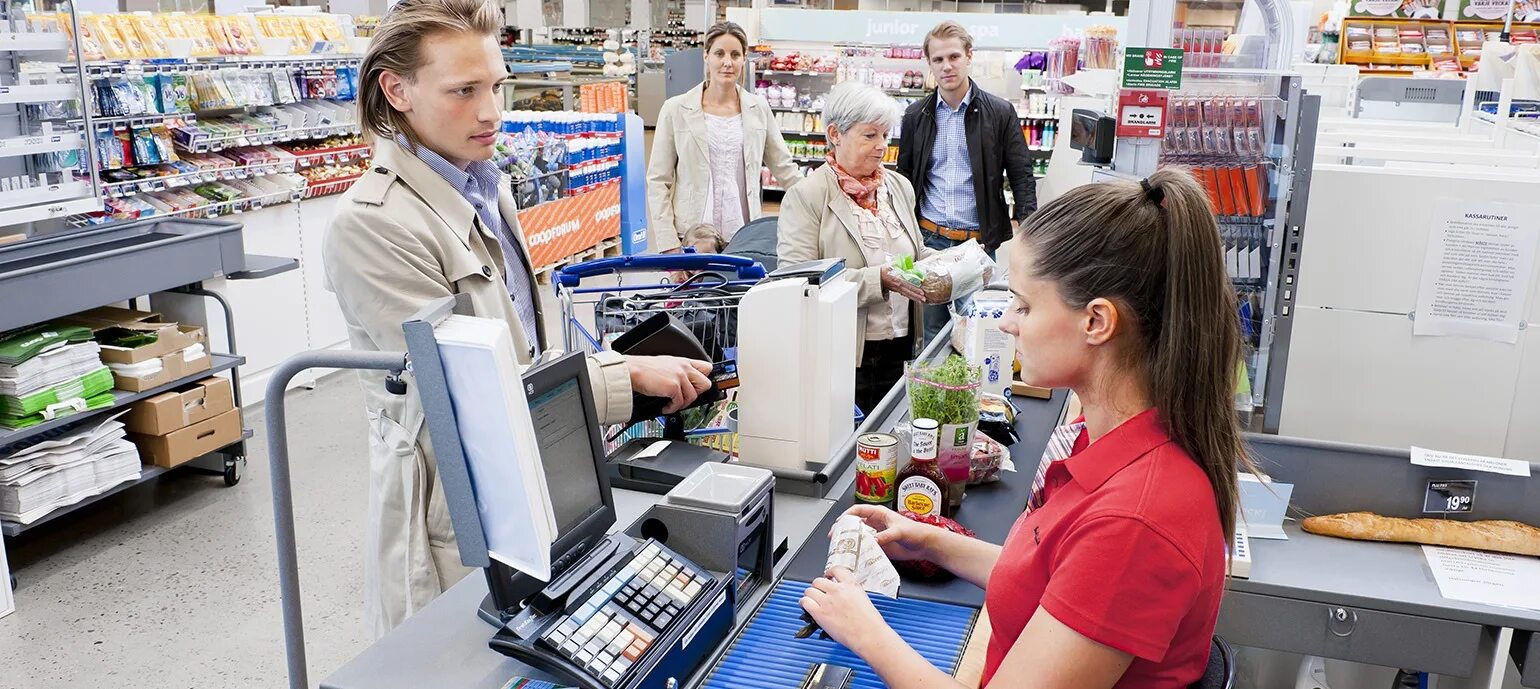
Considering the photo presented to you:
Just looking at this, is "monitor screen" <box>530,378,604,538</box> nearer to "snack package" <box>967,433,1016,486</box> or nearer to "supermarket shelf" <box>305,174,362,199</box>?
"snack package" <box>967,433,1016,486</box>

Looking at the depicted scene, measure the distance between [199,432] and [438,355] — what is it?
13.8 ft

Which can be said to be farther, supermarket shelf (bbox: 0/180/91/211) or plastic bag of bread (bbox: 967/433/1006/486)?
supermarket shelf (bbox: 0/180/91/211)

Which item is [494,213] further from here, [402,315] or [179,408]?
[179,408]

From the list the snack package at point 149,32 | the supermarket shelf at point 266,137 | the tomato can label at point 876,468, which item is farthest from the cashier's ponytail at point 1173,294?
the snack package at point 149,32

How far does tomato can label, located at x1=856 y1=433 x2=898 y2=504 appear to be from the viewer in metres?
2.20

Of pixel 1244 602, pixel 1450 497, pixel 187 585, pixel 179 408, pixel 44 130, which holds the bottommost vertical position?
pixel 187 585

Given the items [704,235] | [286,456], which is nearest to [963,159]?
[704,235]

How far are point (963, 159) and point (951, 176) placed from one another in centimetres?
10

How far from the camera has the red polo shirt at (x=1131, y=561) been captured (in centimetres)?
134

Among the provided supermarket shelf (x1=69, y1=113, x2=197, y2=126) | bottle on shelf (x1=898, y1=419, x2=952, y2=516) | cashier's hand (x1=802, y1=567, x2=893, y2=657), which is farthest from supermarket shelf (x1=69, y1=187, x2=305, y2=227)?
cashier's hand (x1=802, y1=567, x2=893, y2=657)

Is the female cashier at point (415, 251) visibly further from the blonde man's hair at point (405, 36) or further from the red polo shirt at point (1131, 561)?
the red polo shirt at point (1131, 561)

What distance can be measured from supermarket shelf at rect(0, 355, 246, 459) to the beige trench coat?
102 inches

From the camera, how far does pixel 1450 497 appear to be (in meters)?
2.77

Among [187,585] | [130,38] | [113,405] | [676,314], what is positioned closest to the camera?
[676,314]
